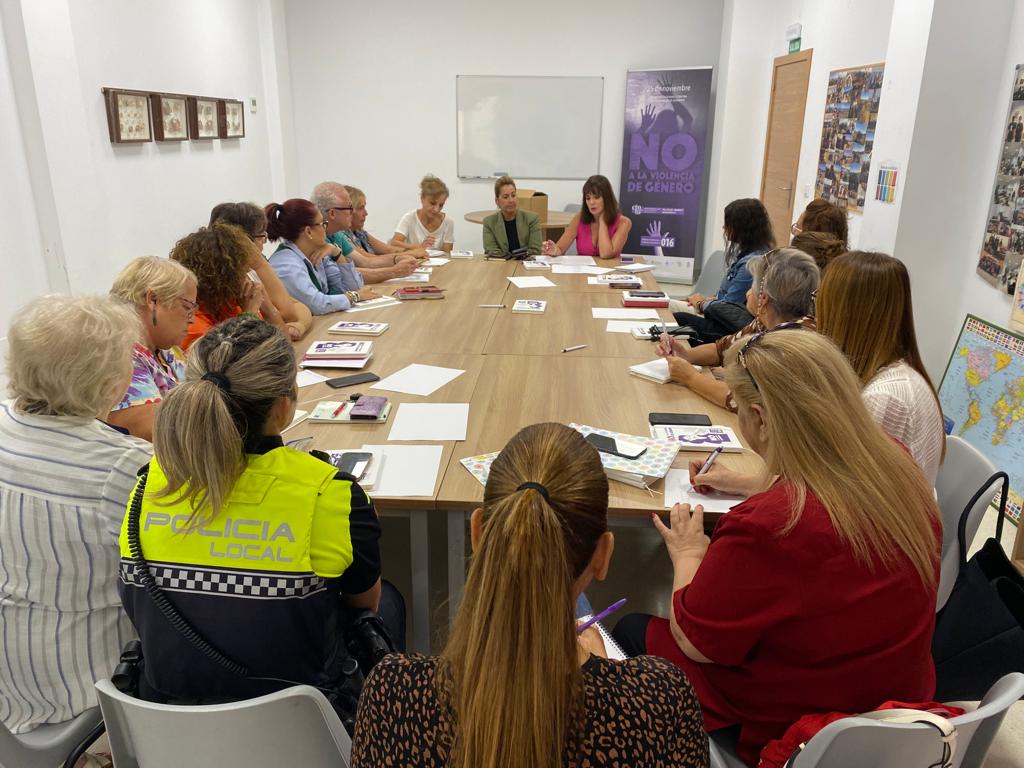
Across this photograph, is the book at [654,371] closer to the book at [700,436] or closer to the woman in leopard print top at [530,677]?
the book at [700,436]

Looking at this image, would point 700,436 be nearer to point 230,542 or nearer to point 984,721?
point 984,721

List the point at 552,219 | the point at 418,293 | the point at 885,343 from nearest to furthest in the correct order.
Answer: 1. the point at 885,343
2. the point at 418,293
3. the point at 552,219

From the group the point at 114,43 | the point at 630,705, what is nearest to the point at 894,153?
the point at 630,705

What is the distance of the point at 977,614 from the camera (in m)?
1.59

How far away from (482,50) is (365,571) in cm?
703

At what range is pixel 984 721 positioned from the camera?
1.12m

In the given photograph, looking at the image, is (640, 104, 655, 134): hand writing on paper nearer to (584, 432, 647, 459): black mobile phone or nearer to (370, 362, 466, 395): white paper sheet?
(370, 362, 466, 395): white paper sheet

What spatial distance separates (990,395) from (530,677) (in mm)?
3289

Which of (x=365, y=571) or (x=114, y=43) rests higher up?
(x=114, y=43)

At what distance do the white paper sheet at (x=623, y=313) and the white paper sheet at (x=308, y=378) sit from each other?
60.6 inches

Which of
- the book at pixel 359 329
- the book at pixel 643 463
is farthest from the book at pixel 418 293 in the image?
the book at pixel 643 463

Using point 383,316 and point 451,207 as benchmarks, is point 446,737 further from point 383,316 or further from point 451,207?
point 451,207

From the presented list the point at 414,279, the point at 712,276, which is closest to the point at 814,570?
the point at 414,279

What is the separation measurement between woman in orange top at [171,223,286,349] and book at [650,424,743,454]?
5.24 ft
